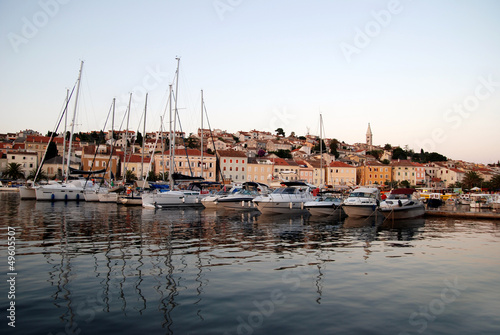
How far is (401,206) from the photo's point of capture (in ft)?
98.4

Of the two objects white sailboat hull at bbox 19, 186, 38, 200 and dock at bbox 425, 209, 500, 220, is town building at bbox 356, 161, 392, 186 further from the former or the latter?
white sailboat hull at bbox 19, 186, 38, 200

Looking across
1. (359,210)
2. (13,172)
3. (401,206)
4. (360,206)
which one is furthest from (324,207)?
(13,172)

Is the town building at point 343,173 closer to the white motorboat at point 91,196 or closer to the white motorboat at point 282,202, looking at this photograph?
the white motorboat at point 91,196

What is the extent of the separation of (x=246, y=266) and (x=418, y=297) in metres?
5.06

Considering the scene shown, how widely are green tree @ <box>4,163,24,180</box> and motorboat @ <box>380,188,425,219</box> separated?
95.4 meters

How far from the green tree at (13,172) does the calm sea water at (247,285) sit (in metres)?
92.7

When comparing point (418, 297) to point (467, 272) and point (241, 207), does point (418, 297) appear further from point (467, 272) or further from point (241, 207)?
point (241, 207)

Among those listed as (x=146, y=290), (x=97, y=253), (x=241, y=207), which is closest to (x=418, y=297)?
(x=146, y=290)

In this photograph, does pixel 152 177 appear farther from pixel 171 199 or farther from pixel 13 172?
pixel 171 199

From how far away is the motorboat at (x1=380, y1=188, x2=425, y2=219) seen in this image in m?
29.6

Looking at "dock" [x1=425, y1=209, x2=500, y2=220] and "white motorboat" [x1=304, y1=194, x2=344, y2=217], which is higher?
"white motorboat" [x1=304, y1=194, x2=344, y2=217]

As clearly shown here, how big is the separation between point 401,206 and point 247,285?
2290 cm

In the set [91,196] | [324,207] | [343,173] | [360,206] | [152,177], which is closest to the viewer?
[360,206]

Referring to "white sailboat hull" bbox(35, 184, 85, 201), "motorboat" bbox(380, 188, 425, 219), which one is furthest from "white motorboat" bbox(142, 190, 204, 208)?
"motorboat" bbox(380, 188, 425, 219)
